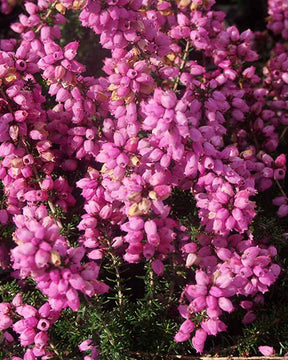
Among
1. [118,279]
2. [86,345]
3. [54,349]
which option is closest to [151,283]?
[118,279]

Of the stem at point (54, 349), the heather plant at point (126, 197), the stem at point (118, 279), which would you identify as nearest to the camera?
the heather plant at point (126, 197)

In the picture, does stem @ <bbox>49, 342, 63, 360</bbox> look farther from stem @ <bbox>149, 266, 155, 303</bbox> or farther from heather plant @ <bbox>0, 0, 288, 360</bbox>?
stem @ <bbox>149, 266, 155, 303</bbox>

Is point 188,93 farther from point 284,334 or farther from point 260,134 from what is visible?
point 284,334

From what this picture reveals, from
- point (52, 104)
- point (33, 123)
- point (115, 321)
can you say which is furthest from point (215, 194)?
point (52, 104)

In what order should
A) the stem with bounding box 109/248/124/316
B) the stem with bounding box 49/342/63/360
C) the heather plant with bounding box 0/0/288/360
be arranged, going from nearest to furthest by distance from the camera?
1. the heather plant with bounding box 0/0/288/360
2. the stem with bounding box 49/342/63/360
3. the stem with bounding box 109/248/124/316

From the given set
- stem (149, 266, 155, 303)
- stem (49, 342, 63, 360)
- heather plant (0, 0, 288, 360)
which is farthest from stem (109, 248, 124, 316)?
stem (49, 342, 63, 360)

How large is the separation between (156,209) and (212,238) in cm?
48

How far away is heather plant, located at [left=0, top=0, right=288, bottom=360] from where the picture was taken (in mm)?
1760

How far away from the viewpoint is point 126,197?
1.71 metres

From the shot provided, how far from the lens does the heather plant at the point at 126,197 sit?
1.76 meters

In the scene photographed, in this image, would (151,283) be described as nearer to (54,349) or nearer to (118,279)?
(118,279)

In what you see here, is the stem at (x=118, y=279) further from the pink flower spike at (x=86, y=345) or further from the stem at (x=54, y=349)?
the stem at (x=54, y=349)

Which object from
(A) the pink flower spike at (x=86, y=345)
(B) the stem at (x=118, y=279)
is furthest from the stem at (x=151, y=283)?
(A) the pink flower spike at (x=86, y=345)

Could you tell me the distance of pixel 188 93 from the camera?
208 centimetres
